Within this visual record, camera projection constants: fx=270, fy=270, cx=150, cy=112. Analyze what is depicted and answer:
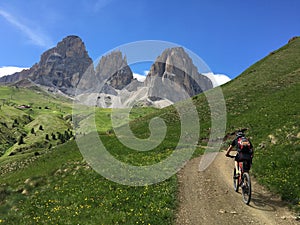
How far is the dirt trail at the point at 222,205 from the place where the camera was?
→ 13141mm

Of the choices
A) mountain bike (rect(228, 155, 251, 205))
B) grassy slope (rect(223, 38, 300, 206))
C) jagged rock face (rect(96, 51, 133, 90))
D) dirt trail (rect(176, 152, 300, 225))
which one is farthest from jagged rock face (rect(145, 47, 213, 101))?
grassy slope (rect(223, 38, 300, 206))

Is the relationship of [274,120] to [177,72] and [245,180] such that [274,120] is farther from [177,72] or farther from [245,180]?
[245,180]

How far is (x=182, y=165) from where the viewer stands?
997 inches

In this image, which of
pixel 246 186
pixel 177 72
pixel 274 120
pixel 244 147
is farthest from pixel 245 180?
pixel 274 120

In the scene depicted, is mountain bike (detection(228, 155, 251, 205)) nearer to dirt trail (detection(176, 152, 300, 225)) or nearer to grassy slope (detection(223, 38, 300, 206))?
dirt trail (detection(176, 152, 300, 225))

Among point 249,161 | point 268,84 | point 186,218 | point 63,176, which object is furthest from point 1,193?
point 268,84

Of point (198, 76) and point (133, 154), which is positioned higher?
point (198, 76)

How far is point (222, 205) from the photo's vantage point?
15109 mm

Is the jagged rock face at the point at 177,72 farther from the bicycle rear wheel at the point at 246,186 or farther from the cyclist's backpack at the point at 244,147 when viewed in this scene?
the bicycle rear wheel at the point at 246,186

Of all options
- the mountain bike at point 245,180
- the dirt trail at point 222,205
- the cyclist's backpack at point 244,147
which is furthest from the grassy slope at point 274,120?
the cyclist's backpack at point 244,147

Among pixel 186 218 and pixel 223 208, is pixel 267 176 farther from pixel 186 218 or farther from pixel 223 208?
pixel 186 218

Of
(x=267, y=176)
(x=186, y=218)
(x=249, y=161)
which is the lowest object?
(x=186, y=218)

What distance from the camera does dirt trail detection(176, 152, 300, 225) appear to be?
13.1 m

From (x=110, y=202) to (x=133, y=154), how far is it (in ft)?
52.1
